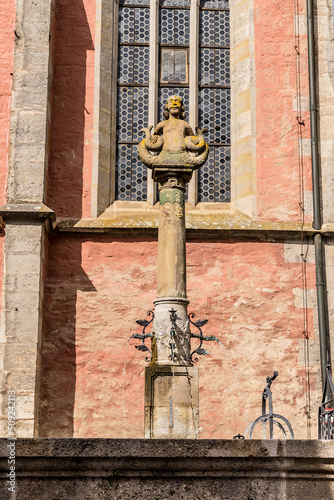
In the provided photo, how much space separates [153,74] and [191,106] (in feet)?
2.43

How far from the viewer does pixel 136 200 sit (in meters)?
11.2

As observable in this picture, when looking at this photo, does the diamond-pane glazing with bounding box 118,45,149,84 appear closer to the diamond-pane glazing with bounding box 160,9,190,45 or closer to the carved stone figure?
the diamond-pane glazing with bounding box 160,9,190,45

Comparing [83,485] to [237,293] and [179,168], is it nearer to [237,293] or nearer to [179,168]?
[179,168]

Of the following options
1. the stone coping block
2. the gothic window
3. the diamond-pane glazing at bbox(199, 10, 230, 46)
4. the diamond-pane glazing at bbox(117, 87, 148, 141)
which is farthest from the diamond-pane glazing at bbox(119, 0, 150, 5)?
the stone coping block

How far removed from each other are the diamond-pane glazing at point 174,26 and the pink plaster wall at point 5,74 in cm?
217

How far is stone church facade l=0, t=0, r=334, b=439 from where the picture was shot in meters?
9.87

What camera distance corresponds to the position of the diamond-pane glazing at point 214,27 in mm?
11898

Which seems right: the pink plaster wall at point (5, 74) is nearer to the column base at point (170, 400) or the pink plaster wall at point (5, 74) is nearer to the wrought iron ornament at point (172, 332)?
the wrought iron ornament at point (172, 332)

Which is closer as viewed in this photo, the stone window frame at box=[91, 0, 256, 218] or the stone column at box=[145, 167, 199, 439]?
the stone column at box=[145, 167, 199, 439]

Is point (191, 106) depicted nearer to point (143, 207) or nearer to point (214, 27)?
point (214, 27)

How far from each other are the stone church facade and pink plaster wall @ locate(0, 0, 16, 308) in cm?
2

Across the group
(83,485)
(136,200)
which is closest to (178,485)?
(83,485)

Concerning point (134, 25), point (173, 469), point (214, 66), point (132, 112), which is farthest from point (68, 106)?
point (173, 469)

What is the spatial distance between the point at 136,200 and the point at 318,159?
2.52 metres
